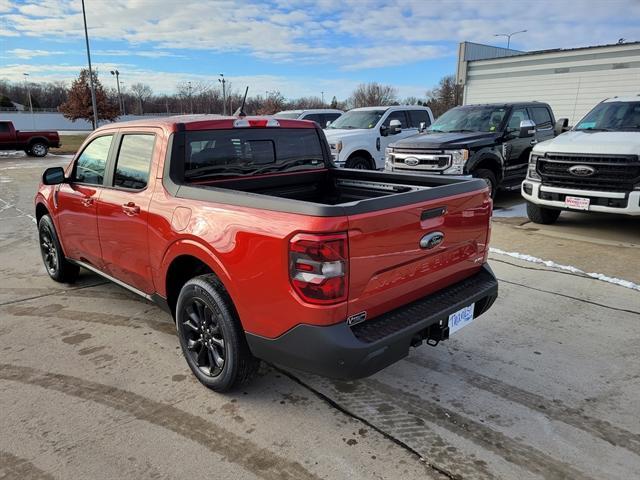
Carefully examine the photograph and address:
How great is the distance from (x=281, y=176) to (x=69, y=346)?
2.19 m

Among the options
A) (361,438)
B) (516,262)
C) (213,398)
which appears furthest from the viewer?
(516,262)

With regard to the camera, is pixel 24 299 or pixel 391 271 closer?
pixel 391 271

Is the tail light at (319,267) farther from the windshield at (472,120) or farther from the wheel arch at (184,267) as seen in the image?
the windshield at (472,120)

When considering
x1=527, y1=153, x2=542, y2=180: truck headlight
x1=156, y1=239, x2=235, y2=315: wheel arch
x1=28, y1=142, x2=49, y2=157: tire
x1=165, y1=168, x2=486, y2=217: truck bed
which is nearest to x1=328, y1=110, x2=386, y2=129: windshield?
x1=527, y1=153, x2=542, y2=180: truck headlight

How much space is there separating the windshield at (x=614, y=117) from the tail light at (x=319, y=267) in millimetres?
6987

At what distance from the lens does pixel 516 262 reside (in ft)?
19.6

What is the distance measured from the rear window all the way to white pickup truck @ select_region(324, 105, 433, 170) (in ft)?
21.4

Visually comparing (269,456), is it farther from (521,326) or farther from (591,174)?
(591,174)

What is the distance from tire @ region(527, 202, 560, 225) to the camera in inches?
312

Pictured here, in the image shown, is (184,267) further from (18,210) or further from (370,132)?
(370,132)

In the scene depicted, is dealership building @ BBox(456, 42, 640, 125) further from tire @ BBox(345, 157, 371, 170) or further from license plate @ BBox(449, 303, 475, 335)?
license plate @ BBox(449, 303, 475, 335)

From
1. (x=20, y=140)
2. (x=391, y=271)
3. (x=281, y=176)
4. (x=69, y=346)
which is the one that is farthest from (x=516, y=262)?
(x=20, y=140)

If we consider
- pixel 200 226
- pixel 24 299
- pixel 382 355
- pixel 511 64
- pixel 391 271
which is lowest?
pixel 24 299

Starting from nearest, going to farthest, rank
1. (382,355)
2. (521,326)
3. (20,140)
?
(382,355)
(521,326)
(20,140)
